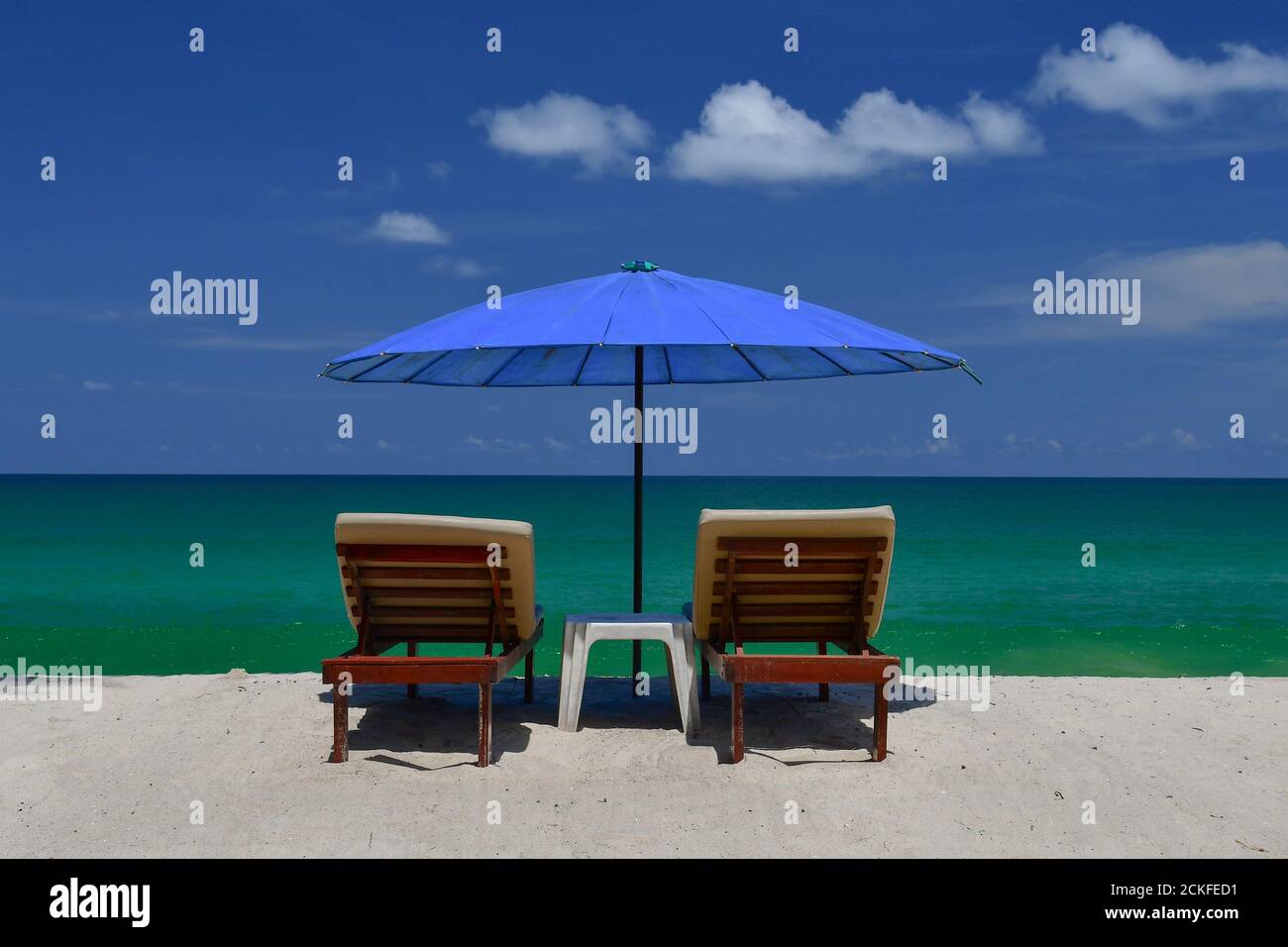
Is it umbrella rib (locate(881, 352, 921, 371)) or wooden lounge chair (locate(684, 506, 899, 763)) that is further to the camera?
umbrella rib (locate(881, 352, 921, 371))

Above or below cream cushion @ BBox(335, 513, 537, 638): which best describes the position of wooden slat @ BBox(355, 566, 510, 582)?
below

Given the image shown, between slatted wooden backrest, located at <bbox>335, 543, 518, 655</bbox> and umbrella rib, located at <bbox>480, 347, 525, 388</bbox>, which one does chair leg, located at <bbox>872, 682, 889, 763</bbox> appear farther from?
umbrella rib, located at <bbox>480, 347, 525, 388</bbox>

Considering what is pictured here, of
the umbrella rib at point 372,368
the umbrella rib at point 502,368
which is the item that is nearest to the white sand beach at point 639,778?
the umbrella rib at point 372,368

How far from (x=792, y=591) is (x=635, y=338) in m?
1.37

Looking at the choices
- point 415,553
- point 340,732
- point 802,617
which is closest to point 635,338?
point 415,553

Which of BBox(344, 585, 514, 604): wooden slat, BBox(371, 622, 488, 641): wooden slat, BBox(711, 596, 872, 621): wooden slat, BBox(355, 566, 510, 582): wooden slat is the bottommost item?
BBox(371, 622, 488, 641): wooden slat

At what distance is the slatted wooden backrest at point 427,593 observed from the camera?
4.67 meters

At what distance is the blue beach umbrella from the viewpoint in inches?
182

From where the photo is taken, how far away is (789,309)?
529cm

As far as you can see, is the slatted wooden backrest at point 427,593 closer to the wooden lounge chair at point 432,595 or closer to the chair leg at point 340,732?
the wooden lounge chair at point 432,595

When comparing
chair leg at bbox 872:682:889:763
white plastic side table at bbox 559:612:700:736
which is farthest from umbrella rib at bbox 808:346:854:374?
chair leg at bbox 872:682:889:763

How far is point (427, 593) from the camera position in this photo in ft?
16.0
